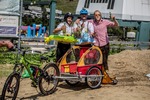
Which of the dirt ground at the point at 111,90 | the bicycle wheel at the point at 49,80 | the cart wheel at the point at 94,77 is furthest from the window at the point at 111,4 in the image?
the bicycle wheel at the point at 49,80

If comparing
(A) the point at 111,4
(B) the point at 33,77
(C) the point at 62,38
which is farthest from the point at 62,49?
(A) the point at 111,4

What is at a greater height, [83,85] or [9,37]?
[9,37]

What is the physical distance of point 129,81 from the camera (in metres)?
9.77

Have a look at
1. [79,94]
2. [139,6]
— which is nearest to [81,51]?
[79,94]

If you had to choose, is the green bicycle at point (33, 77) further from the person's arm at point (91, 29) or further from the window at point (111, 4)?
the window at point (111, 4)

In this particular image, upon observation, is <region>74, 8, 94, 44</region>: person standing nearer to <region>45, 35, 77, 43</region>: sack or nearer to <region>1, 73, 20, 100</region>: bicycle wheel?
<region>45, 35, 77, 43</region>: sack

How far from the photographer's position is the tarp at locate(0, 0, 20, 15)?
12.8 metres

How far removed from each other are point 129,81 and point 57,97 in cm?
270

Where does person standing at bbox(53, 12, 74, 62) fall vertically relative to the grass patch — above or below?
above

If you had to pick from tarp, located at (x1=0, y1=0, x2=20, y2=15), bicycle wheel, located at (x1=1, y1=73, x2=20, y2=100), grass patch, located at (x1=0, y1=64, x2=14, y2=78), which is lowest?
grass patch, located at (x1=0, y1=64, x2=14, y2=78)

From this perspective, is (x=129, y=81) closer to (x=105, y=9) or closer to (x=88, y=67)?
(x=88, y=67)

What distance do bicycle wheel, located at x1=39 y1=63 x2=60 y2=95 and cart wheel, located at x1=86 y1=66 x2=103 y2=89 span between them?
75 cm

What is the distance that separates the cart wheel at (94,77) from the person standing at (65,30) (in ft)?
2.57

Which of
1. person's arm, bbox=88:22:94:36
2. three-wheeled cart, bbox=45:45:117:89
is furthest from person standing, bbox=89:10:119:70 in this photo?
three-wheeled cart, bbox=45:45:117:89
